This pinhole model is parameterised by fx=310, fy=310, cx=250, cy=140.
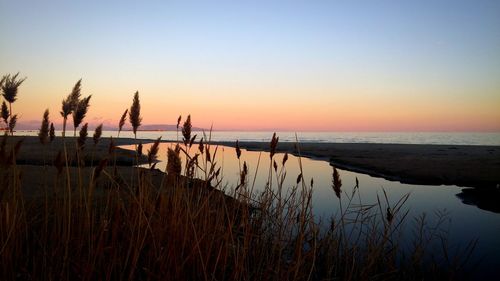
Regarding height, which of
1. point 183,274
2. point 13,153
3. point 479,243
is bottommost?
point 479,243

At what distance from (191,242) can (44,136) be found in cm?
176

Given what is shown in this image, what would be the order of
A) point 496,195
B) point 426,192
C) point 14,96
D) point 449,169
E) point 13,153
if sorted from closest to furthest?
point 13,153
point 14,96
point 496,195
point 426,192
point 449,169

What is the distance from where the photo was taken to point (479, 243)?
659 centimetres

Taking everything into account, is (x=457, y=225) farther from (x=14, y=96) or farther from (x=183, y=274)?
(x=14, y=96)

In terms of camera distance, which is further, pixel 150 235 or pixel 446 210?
pixel 446 210

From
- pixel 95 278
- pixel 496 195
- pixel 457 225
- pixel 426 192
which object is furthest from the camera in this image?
pixel 426 192

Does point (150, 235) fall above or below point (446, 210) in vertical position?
above

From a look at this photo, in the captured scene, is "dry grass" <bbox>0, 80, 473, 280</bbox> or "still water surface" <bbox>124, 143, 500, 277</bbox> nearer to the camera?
"dry grass" <bbox>0, 80, 473, 280</bbox>

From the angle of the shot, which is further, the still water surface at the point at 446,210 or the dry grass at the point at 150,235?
the still water surface at the point at 446,210

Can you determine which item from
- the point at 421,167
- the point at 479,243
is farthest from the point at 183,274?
the point at 421,167

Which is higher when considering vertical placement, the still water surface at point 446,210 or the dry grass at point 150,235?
the dry grass at point 150,235

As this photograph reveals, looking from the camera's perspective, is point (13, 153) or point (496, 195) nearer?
point (13, 153)

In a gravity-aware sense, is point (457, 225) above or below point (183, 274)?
below

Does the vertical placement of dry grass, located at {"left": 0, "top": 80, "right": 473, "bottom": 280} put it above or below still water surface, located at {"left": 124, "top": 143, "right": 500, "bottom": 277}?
above
